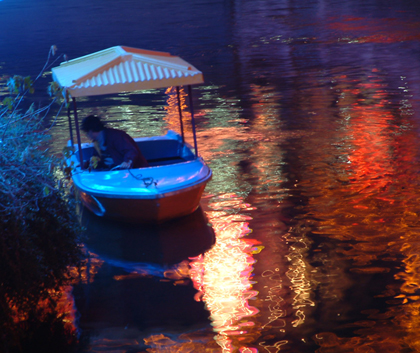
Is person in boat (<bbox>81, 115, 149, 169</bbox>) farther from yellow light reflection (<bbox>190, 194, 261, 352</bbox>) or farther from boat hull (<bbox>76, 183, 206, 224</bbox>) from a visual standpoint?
yellow light reflection (<bbox>190, 194, 261, 352</bbox>)

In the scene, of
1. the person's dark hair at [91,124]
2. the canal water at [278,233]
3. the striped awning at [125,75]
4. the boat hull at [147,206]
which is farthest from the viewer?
the person's dark hair at [91,124]

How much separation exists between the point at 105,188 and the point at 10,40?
89.6 ft

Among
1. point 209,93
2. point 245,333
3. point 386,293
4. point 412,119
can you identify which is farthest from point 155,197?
point 209,93

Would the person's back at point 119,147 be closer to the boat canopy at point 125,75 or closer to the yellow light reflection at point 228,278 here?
the boat canopy at point 125,75

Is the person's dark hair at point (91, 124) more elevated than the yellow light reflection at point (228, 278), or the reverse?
the person's dark hair at point (91, 124)

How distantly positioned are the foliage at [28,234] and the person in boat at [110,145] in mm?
2197

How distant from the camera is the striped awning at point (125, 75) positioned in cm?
571

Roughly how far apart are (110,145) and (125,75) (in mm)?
1113

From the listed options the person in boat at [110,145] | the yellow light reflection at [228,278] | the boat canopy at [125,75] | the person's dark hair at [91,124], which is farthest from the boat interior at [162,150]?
the boat canopy at [125,75]

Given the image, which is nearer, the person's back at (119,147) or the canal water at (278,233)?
the canal water at (278,233)

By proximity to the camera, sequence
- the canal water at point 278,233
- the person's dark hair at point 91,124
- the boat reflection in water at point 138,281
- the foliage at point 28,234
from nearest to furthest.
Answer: the foliage at point 28,234
the canal water at point 278,233
the boat reflection in water at point 138,281
the person's dark hair at point 91,124

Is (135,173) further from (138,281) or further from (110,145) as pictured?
(138,281)

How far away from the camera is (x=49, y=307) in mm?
4449

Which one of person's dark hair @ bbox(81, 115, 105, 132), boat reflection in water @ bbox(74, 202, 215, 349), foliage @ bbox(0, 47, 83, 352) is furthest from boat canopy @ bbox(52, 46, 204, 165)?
foliage @ bbox(0, 47, 83, 352)
